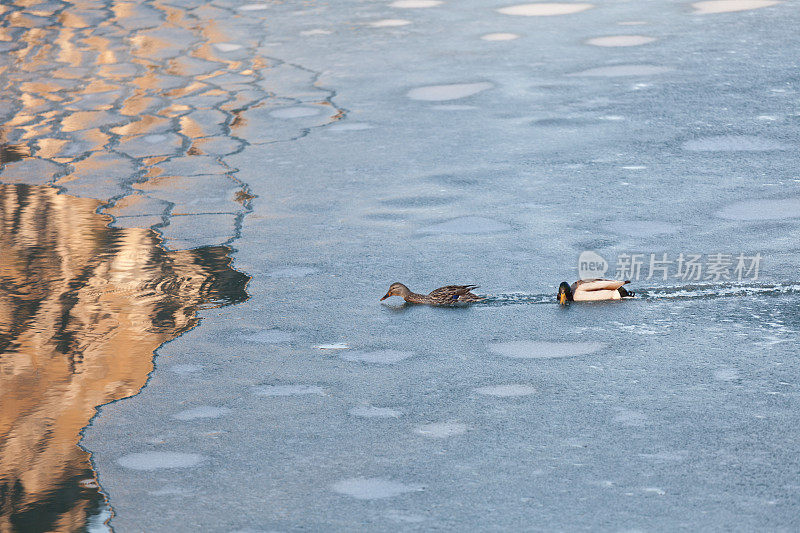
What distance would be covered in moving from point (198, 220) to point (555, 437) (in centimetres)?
253

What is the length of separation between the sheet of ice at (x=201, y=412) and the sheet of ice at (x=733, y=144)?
311 cm

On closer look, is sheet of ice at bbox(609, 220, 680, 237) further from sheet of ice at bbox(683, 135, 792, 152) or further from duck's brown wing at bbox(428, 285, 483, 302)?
sheet of ice at bbox(683, 135, 792, 152)

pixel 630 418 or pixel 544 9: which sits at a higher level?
pixel 544 9

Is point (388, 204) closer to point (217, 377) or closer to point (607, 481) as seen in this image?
point (217, 377)

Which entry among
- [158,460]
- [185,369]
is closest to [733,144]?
[185,369]

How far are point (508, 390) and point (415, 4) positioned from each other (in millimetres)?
7146

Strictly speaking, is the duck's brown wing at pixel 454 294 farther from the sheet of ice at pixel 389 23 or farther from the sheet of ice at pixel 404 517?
the sheet of ice at pixel 389 23

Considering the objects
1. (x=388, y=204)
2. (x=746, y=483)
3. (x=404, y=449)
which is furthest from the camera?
(x=388, y=204)

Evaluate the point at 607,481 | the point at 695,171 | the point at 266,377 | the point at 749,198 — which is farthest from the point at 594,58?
the point at 607,481

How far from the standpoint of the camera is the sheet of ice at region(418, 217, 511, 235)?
4.50 meters

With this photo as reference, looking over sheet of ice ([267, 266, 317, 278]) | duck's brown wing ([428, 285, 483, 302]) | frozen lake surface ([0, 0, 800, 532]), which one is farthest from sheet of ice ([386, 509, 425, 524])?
sheet of ice ([267, 266, 317, 278])

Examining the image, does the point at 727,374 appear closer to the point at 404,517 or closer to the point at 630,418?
the point at 630,418

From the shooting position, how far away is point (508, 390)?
3113 millimetres

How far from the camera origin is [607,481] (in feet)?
8.46
